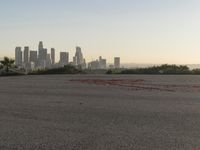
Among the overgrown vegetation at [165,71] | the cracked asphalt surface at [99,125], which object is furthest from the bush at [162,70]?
the cracked asphalt surface at [99,125]

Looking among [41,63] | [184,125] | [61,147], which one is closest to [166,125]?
[184,125]

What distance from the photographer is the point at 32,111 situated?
13.6 m

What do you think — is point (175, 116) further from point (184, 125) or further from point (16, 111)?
point (16, 111)

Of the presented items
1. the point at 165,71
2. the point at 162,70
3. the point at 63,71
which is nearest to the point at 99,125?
the point at 165,71

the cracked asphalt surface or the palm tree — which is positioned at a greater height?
the palm tree

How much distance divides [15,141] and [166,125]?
12.7ft

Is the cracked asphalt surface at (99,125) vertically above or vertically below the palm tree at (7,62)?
below

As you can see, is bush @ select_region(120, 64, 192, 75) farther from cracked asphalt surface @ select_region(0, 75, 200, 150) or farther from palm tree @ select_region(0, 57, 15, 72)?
cracked asphalt surface @ select_region(0, 75, 200, 150)

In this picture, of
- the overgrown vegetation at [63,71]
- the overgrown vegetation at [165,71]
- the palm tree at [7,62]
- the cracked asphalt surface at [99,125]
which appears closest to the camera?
the cracked asphalt surface at [99,125]

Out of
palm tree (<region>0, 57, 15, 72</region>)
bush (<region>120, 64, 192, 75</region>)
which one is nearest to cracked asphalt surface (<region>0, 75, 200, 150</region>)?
bush (<region>120, 64, 192, 75</region>)

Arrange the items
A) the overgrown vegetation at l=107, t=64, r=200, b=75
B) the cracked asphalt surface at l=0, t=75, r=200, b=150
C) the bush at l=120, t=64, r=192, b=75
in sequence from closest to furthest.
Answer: the cracked asphalt surface at l=0, t=75, r=200, b=150 < the overgrown vegetation at l=107, t=64, r=200, b=75 < the bush at l=120, t=64, r=192, b=75

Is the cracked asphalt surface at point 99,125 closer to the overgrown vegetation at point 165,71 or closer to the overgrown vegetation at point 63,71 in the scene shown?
the overgrown vegetation at point 165,71

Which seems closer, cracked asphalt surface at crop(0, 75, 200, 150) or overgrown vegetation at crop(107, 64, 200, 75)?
cracked asphalt surface at crop(0, 75, 200, 150)

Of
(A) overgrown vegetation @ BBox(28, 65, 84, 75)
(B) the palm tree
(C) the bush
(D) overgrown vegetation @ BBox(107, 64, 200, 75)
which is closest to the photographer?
(D) overgrown vegetation @ BBox(107, 64, 200, 75)
